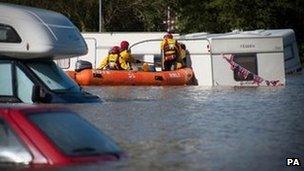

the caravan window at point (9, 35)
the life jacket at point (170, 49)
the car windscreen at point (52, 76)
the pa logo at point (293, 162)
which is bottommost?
the pa logo at point (293, 162)

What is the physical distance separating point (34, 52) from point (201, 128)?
3.04m

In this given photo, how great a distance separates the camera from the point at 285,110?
56.8 ft

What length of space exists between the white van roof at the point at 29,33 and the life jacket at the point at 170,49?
1418 cm

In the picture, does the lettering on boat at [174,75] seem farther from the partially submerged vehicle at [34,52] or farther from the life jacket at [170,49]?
the partially submerged vehicle at [34,52]

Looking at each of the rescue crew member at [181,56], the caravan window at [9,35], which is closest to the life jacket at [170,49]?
the rescue crew member at [181,56]

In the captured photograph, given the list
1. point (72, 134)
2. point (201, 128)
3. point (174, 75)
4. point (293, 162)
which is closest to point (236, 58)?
point (174, 75)

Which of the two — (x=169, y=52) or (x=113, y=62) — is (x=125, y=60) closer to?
(x=113, y=62)

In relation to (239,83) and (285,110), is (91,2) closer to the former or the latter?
(239,83)

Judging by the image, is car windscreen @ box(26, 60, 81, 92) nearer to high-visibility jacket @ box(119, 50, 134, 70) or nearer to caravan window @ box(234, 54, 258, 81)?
high-visibility jacket @ box(119, 50, 134, 70)

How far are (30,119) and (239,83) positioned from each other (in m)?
20.7

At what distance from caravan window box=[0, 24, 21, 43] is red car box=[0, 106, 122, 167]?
5.80 metres

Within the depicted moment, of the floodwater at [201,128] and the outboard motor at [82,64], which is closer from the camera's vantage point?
the floodwater at [201,128]

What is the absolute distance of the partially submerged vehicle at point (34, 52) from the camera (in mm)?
13258

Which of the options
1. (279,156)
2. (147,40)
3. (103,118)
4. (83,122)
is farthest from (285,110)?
(147,40)
